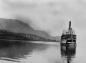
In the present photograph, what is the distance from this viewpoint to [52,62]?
156ft

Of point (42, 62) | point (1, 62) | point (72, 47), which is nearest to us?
point (1, 62)

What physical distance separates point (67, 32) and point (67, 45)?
53.3ft

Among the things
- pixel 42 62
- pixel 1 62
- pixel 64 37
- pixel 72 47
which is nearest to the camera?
pixel 1 62

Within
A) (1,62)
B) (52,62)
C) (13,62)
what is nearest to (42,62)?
(52,62)

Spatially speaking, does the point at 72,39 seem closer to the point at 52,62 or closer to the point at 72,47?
the point at 72,47

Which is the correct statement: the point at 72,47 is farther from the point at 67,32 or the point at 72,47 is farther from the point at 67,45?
the point at 67,32

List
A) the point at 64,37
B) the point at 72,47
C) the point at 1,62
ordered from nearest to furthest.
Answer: the point at 1,62
the point at 72,47
the point at 64,37

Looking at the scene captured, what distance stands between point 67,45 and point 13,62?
268 ft

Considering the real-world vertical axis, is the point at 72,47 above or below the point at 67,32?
below

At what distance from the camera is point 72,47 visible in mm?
121500

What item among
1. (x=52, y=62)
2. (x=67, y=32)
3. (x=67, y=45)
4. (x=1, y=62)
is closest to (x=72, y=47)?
(x=67, y=45)

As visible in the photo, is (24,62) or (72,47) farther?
A: (72,47)

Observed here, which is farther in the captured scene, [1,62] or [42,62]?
[42,62]

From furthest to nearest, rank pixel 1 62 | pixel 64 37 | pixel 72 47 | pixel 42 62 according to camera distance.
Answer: pixel 64 37
pixel 72 47
pixel 42 62
pixel 1 62
